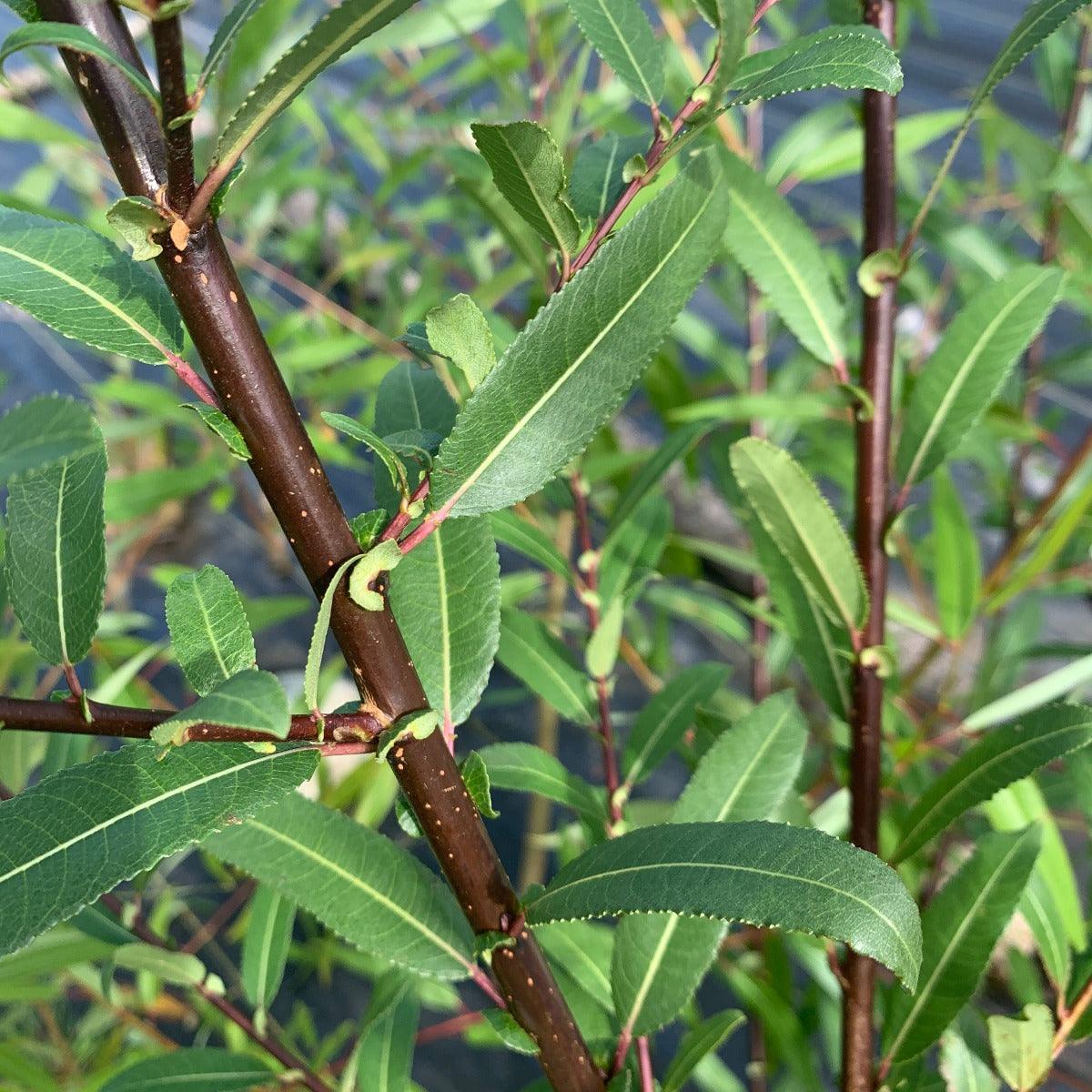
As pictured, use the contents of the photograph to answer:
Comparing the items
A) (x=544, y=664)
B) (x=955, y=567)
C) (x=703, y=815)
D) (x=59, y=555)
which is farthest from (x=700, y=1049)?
(x=955, y=567)

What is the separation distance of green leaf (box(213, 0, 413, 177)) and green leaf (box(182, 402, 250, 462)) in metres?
0.06

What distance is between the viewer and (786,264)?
1.63 feet

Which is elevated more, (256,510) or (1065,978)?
(256,510)

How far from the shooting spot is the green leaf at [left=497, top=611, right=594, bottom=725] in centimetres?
57

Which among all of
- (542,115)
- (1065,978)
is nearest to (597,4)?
(1065,978)

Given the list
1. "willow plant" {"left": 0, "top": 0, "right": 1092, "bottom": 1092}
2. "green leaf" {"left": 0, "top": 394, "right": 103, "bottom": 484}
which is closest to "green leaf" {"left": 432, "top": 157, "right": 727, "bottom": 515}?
"willow plant" {"left": 0, "top": 0, "right": 1092, "bottom": 1092}

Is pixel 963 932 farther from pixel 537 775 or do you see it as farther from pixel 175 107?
pixel 175 107

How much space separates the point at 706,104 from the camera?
0.89 ft

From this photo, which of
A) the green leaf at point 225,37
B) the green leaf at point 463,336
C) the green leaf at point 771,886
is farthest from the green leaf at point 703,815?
the green leaf at point 225,37

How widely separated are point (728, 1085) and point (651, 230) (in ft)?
2.59

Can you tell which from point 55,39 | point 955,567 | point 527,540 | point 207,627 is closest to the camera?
point 55,39

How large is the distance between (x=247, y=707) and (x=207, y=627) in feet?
0.31

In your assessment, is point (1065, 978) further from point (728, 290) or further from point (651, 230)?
point (728, 290)

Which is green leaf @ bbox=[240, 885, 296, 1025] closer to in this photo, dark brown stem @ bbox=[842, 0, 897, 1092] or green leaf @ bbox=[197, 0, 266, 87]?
dark brown stem @ bbox=[842, 0, 897, 1092]
